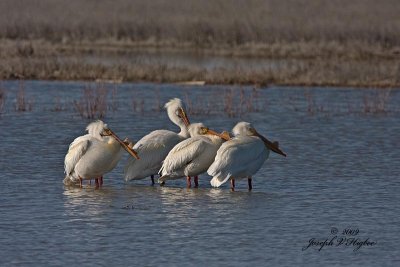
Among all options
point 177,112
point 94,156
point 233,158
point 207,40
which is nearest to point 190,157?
point 233,158

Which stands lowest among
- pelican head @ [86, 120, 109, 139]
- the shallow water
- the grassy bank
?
the shallow water

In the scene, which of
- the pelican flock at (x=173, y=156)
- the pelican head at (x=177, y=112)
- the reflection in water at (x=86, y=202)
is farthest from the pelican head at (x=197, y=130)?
the reflection in water at (x=86, y=202)

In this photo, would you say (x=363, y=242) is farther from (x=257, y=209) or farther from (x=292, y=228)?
(x=257, y=209)

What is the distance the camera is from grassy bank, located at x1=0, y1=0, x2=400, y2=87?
21875 millimetres

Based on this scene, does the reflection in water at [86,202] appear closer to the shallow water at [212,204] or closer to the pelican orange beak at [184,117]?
the shallow water at [212,204]

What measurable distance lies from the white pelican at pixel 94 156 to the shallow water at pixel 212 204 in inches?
7.5

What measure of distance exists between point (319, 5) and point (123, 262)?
37.1 meters

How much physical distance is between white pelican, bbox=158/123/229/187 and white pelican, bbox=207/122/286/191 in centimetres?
25

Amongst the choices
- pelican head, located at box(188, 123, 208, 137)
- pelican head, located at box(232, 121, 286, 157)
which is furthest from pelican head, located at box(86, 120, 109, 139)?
pelican head, located at box(232, 121, 286, 157)

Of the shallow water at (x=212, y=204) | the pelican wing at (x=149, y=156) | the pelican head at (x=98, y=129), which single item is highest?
the pelican head at (x=98, y=129)

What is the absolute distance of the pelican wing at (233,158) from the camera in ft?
34.4

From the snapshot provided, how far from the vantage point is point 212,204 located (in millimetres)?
10094

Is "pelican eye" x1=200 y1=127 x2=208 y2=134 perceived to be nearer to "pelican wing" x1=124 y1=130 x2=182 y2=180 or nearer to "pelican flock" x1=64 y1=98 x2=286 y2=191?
"pelican flock" x1=64 y1=98 x2=286 y2=191

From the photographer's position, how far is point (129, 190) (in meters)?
11.0
